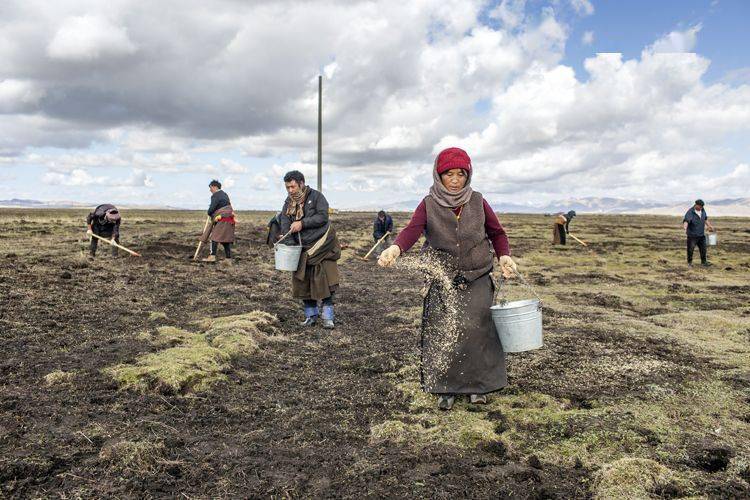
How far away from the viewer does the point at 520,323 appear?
3893 mm

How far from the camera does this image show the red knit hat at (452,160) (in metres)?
4.04

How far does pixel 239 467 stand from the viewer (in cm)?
328

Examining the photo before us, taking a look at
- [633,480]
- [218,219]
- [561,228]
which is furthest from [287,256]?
[561,228]

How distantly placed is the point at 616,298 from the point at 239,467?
8.99 metres

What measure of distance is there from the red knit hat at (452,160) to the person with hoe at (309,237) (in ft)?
9.96

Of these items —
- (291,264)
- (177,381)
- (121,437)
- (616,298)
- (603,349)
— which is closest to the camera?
(121,437)

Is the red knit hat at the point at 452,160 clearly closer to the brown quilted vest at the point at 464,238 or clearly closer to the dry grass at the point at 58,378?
the brown quilted vest at the point at 464,238

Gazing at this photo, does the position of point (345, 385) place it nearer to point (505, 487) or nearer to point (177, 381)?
point (177, 381)

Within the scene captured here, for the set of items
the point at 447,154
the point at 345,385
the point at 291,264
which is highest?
the point at 447,154

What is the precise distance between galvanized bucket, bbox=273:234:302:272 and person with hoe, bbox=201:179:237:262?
6975 millimetres

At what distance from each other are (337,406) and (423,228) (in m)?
1.70

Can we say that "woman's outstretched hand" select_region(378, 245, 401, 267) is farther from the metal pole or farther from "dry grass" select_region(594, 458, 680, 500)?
the metal pole

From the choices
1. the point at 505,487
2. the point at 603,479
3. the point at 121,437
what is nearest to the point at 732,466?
the point at 603,479

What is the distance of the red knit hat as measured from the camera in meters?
4.04
